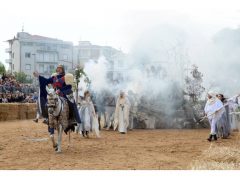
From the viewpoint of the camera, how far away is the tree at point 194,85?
936 inches

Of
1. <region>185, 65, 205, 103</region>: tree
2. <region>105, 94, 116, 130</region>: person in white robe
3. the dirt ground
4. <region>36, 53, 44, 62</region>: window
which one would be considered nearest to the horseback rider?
the dirt ground

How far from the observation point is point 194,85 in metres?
24.3

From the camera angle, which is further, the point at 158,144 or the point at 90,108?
the point at 90,108

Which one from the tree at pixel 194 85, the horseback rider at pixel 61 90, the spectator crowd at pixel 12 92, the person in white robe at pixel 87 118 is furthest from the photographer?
the spectator crowd at pixel 12 92

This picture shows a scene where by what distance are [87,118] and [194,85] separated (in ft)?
30.5

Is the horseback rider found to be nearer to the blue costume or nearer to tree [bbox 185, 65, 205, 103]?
the blue costume

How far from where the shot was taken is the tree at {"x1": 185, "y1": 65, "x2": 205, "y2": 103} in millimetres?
23781

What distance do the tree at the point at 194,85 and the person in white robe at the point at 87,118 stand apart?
786 cm

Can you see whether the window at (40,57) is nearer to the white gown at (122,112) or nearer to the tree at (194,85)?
the tree at (194,85)

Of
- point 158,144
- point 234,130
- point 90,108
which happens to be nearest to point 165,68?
point 234,130

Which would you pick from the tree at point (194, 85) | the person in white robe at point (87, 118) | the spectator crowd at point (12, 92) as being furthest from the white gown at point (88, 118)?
the spectator crowd at point (12, 92)

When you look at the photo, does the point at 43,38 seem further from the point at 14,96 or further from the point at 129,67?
the point at 129,67

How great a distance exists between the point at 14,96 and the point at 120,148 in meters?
19.0

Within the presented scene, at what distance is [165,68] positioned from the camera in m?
23.7
